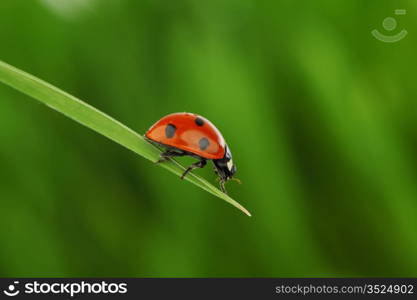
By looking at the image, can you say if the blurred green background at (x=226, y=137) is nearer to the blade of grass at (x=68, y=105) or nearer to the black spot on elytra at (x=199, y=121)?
the black spot on elytra at (x=199, y=121)

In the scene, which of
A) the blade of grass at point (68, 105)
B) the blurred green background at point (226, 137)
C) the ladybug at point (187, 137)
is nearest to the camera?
the blade of grass at point (68, 105)

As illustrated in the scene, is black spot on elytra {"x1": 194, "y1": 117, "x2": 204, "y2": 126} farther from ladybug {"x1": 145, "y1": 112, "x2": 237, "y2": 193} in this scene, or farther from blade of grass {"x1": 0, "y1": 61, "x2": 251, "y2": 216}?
blade of grass {"x1": 0, "y1": 61, "x2": 251, "y2": 216}

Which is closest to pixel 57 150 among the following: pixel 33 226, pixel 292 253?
pixel 33 226

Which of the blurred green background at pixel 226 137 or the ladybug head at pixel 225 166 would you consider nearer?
the ladybug head at pixel 225 166

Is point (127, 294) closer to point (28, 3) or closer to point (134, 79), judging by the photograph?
point (134, 79)

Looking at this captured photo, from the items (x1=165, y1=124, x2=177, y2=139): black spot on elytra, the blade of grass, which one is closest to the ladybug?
(x1=165, y1=124, x2=177, y2=139): black spot on elytra

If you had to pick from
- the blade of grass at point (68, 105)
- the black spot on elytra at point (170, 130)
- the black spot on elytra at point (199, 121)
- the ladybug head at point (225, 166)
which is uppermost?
the black spot on elytra at point (199, 121)

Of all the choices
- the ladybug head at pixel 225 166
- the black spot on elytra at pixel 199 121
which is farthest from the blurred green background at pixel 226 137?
the black spot on elytra at pixel 199 121
